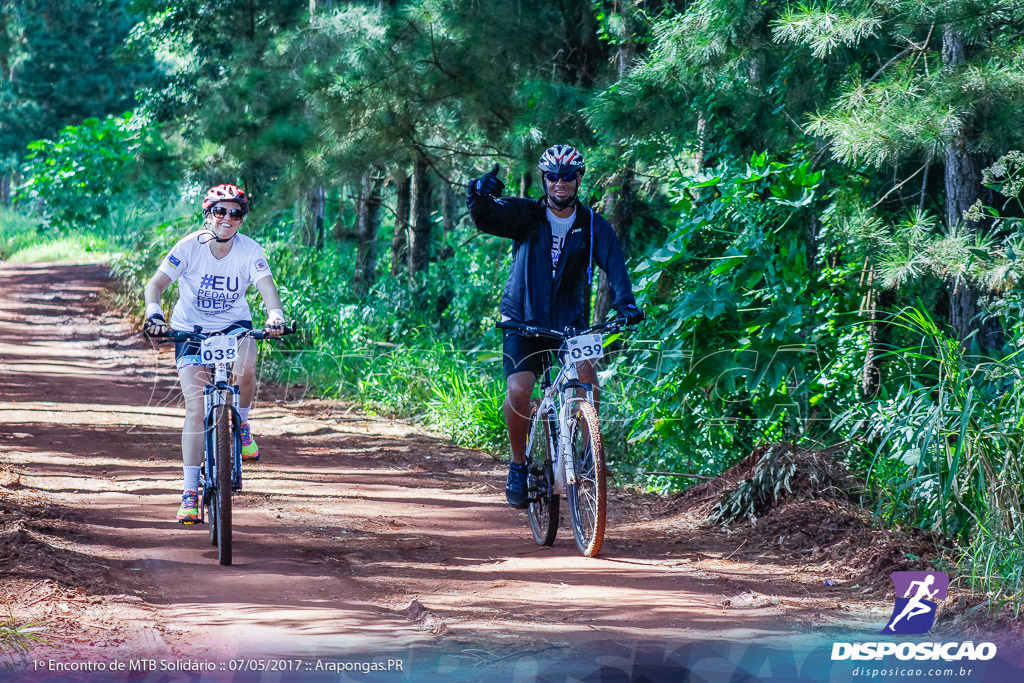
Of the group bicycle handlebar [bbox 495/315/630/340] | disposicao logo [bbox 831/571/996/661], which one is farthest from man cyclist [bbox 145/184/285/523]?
disposicao logo [bbox 831/571/996/661]

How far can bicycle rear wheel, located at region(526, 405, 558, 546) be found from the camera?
19.4ft

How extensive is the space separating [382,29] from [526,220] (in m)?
6.43

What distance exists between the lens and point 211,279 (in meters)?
6.00

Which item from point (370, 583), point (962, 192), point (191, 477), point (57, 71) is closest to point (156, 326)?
point (191, 477)

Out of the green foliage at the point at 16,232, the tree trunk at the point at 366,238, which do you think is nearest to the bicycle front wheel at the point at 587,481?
the tree trunk at the point at 366,238

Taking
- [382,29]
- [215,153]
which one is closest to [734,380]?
[382,29]

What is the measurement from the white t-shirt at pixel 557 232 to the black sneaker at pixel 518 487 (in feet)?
3.84

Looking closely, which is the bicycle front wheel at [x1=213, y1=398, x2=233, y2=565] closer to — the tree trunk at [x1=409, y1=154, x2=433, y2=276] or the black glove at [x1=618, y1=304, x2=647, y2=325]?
the black glove at [x1=618, y1=304, x2=647, y2=325]

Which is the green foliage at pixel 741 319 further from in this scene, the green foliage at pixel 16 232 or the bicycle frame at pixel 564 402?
the green foliage at pixel 16 232

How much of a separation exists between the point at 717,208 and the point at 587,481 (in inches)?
99.3

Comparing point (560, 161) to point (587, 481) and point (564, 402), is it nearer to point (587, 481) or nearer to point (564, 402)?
point (564, 402)

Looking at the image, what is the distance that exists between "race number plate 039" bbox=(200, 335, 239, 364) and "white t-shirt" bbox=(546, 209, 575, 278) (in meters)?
1.79

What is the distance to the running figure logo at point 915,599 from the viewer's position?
4.66m

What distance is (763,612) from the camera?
4.88 metres
